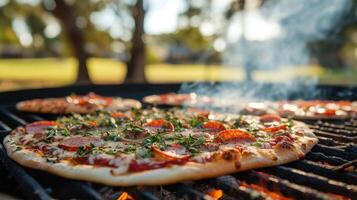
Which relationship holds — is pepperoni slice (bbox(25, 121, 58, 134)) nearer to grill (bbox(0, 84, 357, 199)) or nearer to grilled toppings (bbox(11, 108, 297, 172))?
A: grilled toppings (bbox(11, 108, 297, 172))

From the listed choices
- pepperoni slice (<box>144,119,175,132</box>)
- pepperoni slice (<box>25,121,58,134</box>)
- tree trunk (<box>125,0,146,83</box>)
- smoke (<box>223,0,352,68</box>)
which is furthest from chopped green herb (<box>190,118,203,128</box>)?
tree trunk (<box>125,0,146,83</box>)

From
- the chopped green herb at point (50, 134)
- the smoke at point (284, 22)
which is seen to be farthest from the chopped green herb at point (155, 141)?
the smoke at point (284, 22)

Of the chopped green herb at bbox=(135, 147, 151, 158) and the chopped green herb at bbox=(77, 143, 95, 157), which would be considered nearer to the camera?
the chopped green herb at bbox=(135, 147, 151, 158)

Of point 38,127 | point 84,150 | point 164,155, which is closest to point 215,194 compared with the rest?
point 164,155

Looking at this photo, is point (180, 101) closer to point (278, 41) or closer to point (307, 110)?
point (307, 110)

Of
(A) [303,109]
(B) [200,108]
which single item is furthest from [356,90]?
(B) [200,108]

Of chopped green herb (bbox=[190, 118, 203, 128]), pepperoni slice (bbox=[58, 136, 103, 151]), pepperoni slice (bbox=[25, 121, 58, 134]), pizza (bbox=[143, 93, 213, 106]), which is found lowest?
pepperoni slice (bbox=[58, 136, 103, 151])
